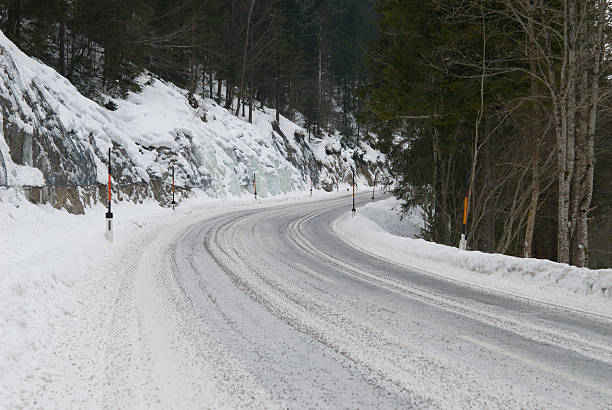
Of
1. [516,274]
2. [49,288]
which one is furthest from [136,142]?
[516,274]

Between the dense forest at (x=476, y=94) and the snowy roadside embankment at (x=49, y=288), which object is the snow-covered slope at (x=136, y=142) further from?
the dense forest at (x=476, y=94)

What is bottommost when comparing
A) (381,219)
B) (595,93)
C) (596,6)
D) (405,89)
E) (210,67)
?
(381,219)

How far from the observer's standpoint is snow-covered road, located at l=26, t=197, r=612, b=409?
2949 mm

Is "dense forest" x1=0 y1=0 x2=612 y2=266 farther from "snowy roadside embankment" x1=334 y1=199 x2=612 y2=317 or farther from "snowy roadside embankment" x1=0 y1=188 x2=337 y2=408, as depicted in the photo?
"snowy roadside embankment" x1=0 y1=188 x2=337 y2=408

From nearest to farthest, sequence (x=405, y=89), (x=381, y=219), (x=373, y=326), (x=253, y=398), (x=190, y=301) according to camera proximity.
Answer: (x=253, y=398) < (x=373, y=326) < (x=190, y=301) < (x=405, y=89) < (x=381, y=219)

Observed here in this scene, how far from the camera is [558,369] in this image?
3398mm

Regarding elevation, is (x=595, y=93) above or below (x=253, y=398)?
above

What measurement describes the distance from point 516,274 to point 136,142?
19.7 metres

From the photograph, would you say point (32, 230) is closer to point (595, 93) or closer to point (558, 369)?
point (558, 369)

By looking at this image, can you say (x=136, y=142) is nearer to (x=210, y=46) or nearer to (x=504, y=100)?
(x=210, y=46)

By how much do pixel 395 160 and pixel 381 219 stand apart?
5702 mm

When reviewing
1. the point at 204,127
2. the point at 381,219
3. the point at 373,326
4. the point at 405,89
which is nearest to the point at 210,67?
the point at 204,127

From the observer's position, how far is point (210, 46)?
34.7 meters

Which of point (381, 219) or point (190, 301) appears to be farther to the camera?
point (381, 219)
